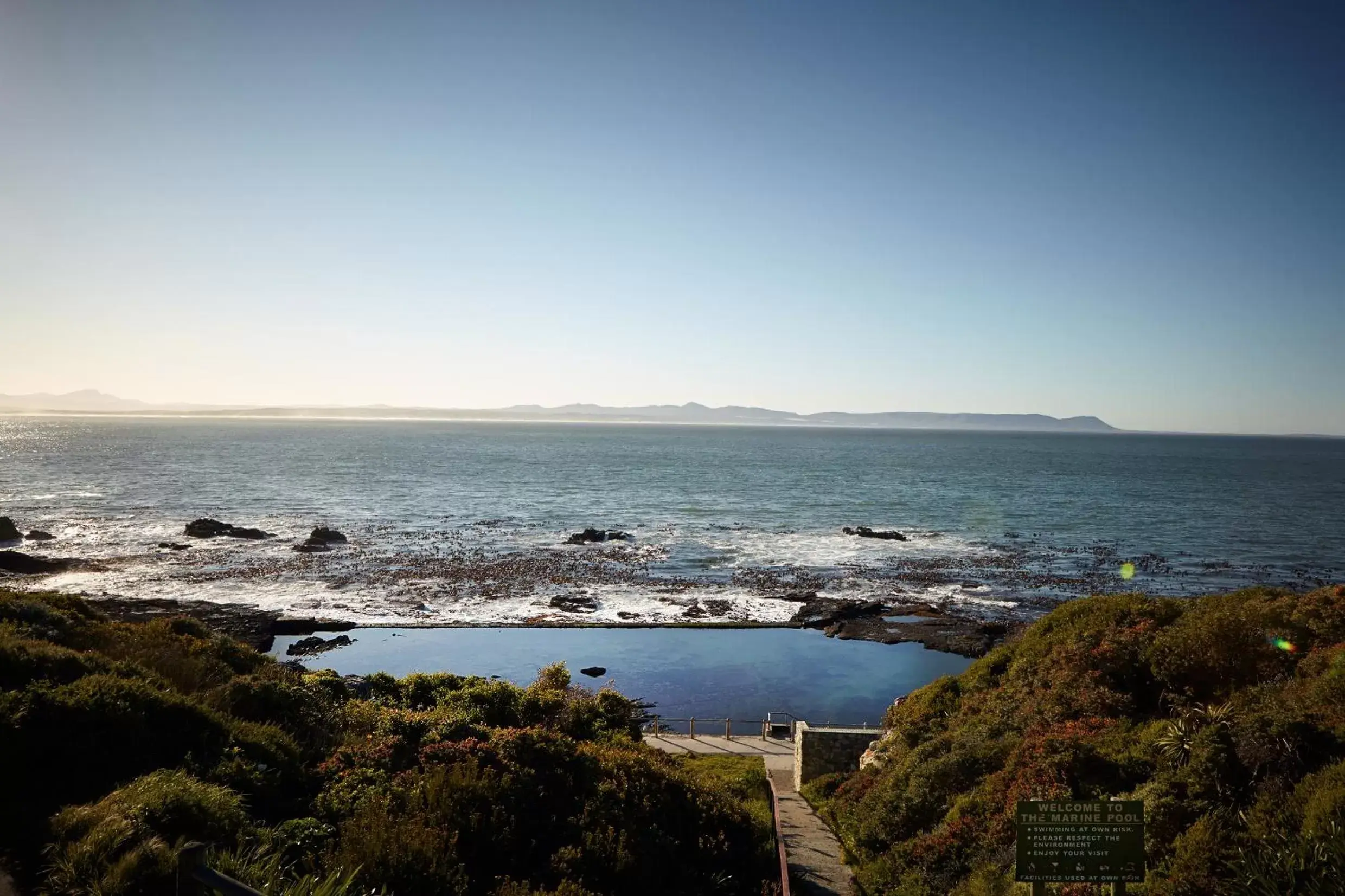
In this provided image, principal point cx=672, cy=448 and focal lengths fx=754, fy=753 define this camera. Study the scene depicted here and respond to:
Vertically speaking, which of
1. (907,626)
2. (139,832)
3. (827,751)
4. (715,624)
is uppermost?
(139,832)

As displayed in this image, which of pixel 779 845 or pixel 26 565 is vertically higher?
pixel 779 845

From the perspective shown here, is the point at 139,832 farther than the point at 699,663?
No

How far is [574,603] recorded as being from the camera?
51969 millimetres

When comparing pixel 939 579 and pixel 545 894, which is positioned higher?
pixel 545 894

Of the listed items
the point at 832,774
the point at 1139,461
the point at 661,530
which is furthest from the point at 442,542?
the point at 1139,461

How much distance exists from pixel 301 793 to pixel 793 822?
11687 mm

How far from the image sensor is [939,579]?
58344 mm

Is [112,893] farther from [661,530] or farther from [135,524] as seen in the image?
[135,524]

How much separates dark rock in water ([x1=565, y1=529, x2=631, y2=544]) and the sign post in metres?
63.8

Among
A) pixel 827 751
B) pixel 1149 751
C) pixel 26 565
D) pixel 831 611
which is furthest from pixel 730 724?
pixel 26 565

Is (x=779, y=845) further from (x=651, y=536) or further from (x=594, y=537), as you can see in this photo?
(x=651, y=536)

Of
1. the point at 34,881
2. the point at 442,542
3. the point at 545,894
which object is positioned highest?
the point at 34,881

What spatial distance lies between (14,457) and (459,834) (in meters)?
183

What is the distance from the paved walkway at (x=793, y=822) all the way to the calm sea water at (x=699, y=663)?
13.8 feet
